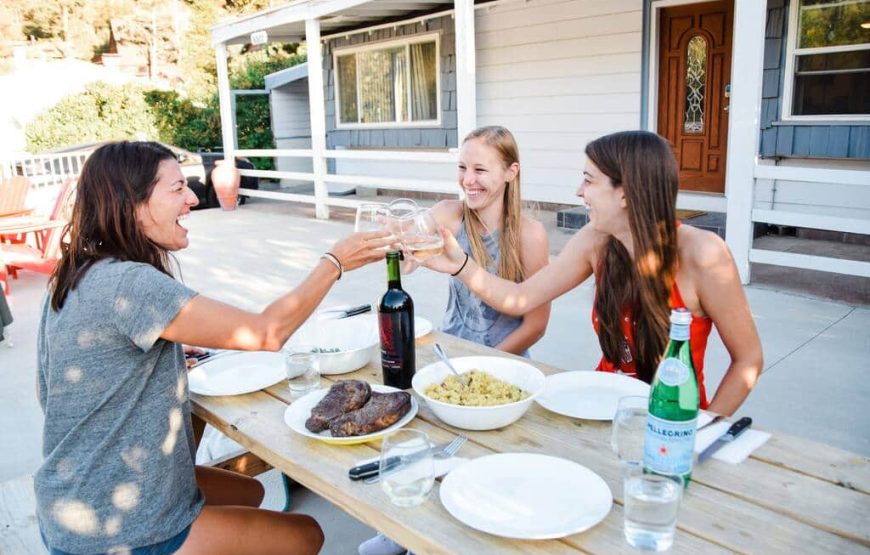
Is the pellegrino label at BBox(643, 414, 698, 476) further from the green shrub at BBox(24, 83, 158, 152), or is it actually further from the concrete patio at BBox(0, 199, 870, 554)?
the green shrub at BBox(24, 83, 158, 152)

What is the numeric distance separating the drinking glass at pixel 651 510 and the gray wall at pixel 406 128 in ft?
31.8

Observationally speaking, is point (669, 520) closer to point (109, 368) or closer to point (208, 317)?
point (208, 317)

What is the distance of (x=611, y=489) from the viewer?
4.53ft

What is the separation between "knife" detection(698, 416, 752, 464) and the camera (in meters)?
1.49

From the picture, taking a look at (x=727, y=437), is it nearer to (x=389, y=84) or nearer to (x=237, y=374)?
(x=237, y=374)

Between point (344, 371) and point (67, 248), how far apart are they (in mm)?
796

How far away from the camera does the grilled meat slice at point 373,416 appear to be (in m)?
1.60

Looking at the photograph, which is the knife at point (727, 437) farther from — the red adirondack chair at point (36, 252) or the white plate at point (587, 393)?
the red adirondack chair at point (36, 252)

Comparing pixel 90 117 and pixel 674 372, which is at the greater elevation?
pixel 90 117

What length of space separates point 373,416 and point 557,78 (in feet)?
26.8

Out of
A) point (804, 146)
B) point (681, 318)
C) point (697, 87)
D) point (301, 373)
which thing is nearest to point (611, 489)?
point (681, 318)

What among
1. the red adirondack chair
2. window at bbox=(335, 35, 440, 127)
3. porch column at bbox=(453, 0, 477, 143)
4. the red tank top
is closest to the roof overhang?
window at bbox=(335, 35, 440, 127)

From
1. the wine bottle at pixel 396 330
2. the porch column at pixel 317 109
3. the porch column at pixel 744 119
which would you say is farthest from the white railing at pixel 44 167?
the wine bottle at pixel 396 330

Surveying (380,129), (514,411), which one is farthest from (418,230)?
(380,129)
